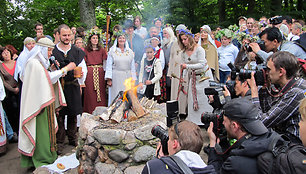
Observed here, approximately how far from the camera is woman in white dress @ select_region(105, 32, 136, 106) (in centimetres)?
658

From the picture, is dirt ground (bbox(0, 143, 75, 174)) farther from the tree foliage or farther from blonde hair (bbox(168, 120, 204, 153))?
the tree foliage

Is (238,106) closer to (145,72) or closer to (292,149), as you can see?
(292,149)

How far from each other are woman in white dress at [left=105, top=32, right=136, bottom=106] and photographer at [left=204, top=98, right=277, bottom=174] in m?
4.49

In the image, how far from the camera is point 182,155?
6.08 ft

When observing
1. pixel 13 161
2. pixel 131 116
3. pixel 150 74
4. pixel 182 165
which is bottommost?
pixel 13 161

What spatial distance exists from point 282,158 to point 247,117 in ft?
1.50

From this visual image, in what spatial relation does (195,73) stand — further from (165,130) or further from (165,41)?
(165,130)

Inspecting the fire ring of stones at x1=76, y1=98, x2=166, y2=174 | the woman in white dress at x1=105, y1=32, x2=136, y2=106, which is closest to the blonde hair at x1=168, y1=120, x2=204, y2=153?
the fire ring of stones at x1=76, y1=98, x2=166, y2=174

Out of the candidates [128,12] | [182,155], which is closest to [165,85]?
[182,155]

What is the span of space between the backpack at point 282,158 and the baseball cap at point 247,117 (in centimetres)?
17

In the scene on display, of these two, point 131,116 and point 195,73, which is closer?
point 131,116

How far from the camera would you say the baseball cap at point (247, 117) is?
84.0 inches

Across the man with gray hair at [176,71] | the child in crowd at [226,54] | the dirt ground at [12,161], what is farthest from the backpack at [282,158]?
the child in crowd at [226,54]

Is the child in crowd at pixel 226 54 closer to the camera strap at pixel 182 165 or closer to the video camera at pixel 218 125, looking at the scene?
the video camera at pixel 218 125
